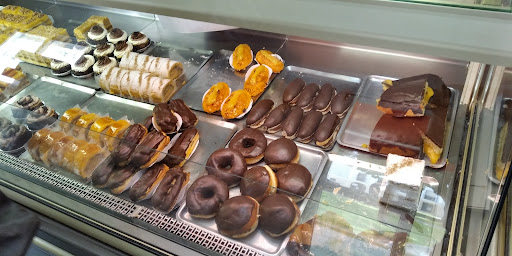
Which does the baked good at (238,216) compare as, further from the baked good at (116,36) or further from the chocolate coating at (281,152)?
the baked good at (116,36)

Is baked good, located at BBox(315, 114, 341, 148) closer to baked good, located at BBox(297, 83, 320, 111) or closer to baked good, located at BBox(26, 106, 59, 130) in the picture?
baked good, located at BBox(297, 83, 320, 111)

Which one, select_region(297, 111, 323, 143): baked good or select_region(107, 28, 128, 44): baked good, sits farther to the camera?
select_region(107, 28, 128, 44): baked good

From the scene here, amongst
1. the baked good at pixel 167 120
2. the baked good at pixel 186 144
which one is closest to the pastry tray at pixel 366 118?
the baked good at pixel 186 144

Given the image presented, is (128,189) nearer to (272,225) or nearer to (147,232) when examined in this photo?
(147,232)

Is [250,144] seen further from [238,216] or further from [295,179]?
[238,216]

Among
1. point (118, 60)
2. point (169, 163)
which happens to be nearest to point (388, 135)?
point (169, 163)

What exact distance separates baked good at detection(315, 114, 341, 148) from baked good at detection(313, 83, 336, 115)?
11cm

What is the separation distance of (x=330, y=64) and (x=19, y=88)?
6.38 feet

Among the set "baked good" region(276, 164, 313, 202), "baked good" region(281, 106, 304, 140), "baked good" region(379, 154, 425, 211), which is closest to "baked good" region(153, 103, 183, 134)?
"baked good" region(281, 106, 304, 140)

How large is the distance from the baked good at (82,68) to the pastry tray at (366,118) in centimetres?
171

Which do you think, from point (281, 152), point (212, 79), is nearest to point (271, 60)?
point (212, 79)

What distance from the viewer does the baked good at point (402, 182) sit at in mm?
1544

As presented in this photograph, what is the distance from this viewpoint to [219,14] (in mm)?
1286

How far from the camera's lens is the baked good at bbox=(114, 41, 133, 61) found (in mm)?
2840
